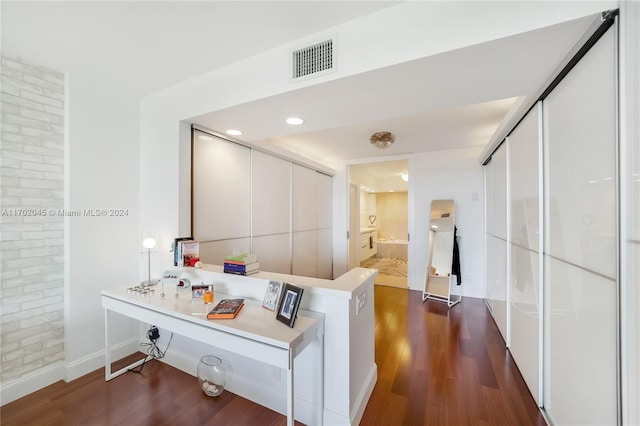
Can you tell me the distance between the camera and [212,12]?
4.71ft

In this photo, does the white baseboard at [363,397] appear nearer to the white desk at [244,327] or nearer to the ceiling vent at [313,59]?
the white desk at [244,327]

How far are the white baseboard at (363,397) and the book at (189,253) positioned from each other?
167cm

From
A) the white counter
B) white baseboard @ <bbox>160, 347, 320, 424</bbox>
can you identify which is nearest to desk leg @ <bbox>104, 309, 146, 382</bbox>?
the white counter

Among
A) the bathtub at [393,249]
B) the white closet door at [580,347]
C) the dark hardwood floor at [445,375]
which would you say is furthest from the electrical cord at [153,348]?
the bathtub at [393,249]

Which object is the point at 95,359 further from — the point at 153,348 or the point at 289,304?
the point at 289,304

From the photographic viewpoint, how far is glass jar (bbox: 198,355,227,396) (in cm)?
183

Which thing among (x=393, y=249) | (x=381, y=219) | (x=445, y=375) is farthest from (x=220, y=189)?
(x=381, y=219)

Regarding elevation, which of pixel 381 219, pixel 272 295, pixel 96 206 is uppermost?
pixel 96 206

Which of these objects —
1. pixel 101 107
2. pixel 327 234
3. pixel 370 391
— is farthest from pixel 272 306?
pixel 327 234

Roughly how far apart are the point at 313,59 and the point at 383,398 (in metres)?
2.43

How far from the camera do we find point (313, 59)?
159 cm

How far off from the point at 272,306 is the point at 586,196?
1.80 m

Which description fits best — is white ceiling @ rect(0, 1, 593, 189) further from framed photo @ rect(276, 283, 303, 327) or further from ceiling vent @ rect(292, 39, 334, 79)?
framed photo @ rect(276, 283, 303, 327)

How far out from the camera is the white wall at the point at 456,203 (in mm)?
4000
